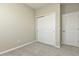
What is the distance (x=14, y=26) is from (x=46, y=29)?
5.41 ft

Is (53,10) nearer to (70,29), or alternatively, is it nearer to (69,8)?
(69,8)

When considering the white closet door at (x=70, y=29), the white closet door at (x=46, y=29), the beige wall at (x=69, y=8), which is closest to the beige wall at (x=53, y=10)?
the white closet door at (x=46, y=29)

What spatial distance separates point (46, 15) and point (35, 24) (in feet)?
2.90

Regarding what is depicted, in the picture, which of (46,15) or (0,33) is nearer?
(0,33)

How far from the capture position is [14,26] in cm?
282

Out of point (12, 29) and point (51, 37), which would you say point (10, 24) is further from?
point (51, 37)

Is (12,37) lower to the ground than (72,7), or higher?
lower

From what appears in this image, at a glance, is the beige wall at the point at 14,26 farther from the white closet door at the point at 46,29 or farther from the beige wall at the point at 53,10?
the white closet door at the point at 46,29

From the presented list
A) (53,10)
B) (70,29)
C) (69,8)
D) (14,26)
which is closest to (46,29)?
(53,10)

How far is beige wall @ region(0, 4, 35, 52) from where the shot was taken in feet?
8.09

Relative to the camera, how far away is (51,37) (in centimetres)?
348

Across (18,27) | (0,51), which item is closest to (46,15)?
(18,27)

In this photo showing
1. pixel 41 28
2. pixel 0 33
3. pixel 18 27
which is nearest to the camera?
pixel 0 33

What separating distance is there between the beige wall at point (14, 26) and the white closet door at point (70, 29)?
1778mm
